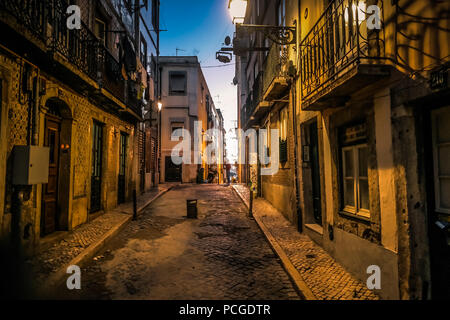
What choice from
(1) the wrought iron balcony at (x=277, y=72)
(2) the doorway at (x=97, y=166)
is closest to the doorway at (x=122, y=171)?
(2) the doorway at (x=97, y=166)

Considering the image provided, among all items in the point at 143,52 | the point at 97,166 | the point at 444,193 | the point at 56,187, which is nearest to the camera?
the point at 444,193

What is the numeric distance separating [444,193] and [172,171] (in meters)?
23.6

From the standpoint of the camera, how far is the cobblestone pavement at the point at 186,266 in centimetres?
403

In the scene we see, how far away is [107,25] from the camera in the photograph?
1009cm

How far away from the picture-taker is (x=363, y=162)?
4.64 meters

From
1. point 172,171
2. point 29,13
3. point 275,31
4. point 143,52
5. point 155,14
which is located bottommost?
point 172,171

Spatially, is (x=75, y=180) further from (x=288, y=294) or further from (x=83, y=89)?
(x=288, y=294)

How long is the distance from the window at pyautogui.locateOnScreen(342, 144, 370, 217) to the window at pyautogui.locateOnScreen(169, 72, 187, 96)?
2437 centimetres

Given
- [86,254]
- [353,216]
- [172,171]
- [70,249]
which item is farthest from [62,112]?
[172,171]

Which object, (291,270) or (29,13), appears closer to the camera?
(291,270)

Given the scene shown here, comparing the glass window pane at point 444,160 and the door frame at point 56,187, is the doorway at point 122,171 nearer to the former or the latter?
the door frame at point 56,187

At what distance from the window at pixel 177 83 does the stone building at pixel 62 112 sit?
1496 centimetres

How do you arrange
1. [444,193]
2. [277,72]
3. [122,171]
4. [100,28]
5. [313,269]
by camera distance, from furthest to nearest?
[122,171] → [100,28] → [277,72] → [313,269] → [444,193]

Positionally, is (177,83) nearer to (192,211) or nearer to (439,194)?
(192,211)
